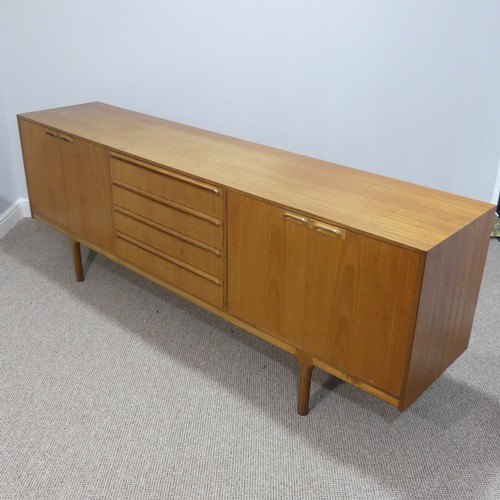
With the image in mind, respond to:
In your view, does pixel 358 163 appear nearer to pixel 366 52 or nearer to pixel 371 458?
pixel 366 52

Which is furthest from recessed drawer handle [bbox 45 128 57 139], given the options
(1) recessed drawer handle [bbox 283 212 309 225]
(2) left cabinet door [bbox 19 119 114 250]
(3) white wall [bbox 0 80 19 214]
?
(1) recessed drawer handle [bbox 283 212 309 225]

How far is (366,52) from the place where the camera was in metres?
→ 2.79

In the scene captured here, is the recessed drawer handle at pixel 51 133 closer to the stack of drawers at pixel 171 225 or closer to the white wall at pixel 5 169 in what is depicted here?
the stack of drawers at pixel 171 225

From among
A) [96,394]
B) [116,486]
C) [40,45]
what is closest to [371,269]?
[116,486]

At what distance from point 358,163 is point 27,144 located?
5.10ft

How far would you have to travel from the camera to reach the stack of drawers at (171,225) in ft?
6.61

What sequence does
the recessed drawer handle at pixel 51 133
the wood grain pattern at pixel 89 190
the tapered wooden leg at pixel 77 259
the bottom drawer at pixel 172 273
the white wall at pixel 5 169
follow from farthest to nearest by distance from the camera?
the white wall at pixel 5 169 → the tapered wooden leg at pixel 77 259 → the recessed drawer handle at pixel 51 133 → the wood grain pattern at pixel 89 190 → the bottom drawer at pixel 172 273

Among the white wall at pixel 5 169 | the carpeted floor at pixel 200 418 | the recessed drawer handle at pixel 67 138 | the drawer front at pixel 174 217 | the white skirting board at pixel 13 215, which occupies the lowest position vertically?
the carpeted floor at pixel 200 418

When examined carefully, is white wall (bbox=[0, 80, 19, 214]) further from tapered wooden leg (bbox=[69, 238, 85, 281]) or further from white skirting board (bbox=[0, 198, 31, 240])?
tapered wooden leg (bbox=[69, 238, 85, 281])

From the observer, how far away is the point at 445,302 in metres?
1.68

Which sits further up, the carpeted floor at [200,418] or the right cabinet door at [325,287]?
the right cabinet door at [325,287]

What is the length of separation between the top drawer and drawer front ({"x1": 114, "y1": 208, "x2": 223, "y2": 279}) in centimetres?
14

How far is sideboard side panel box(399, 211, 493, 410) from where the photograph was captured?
1.57 meters

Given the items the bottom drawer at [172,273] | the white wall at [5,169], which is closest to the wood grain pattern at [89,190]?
the bottom drawer at [172,273]
